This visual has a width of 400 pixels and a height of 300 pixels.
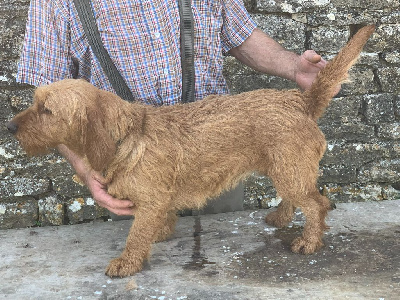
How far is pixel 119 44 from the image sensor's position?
11.0 feet

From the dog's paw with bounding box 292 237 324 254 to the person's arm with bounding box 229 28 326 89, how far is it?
1142 millimetres

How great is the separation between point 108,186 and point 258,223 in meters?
1.49

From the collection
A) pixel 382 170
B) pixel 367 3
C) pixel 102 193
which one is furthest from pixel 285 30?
pixel 102 193

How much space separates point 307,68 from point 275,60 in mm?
324

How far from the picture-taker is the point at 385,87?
4.59 metres

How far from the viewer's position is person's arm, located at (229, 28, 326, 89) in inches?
140

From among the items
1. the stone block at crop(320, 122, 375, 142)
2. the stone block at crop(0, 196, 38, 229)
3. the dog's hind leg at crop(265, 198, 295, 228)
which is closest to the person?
the dog's hind leg at crop(265, 198, 295, 228)

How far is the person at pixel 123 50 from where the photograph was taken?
10.9 ft

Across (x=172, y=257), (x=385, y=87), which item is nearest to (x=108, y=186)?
(x=172, y=257)

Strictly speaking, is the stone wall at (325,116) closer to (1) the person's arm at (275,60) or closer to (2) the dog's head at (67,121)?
(1) the person's arm at (275,60)

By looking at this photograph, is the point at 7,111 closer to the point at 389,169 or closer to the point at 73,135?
the point at 73,135

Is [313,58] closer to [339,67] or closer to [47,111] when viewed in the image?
[339,67]

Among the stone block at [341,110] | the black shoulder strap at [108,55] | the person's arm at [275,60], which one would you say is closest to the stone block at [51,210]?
the black shoulder strap at [108,55]

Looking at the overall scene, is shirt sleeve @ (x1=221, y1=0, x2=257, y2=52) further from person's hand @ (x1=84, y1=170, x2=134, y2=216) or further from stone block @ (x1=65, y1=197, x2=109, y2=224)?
stone block @ (x1=65, y1=197, x2=109, y2=224)
